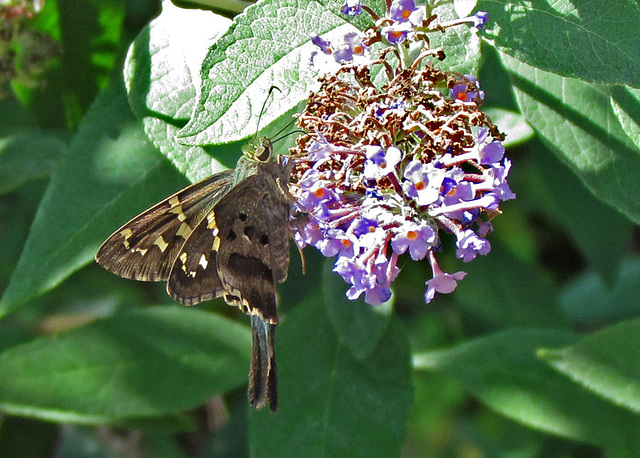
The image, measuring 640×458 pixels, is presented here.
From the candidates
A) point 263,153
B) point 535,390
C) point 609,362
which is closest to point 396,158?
point 263,153

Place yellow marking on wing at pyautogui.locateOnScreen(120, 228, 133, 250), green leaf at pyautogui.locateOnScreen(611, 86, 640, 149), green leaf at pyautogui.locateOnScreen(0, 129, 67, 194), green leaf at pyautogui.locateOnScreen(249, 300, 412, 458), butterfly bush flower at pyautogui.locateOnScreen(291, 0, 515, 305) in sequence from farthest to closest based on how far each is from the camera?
green leaf at pyautogui.locateOnScreen(0, 129, 67, 194) → green leaf at pyautogui.locateOnScreen(249, 300, 412, 458) → yellow marking on wing at pyautogui.locateOnScreen(120, 228, 133, 250) → green leaf at pyautogui.locateOnScreen(611, 86, 640, 149) → butterfly bush flower at pyautogui.locateOnScreen(291, 0, 515, 305)

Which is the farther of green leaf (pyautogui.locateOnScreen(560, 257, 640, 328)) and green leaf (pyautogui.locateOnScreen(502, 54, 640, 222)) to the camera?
green leaf (pyautogui.locateOnScreen(560, 257, 640, 328))

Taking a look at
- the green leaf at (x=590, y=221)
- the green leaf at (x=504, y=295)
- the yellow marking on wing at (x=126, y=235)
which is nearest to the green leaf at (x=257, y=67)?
the yellow marking on wing at (x=126, y=235)

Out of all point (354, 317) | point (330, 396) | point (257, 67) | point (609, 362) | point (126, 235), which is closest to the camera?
point (257, 67)

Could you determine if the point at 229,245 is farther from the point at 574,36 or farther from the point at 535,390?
the point at 535,390

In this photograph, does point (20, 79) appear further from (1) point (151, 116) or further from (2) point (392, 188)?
(2) point (392, 188)

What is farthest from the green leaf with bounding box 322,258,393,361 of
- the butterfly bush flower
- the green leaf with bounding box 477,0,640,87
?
the green leaf with bounding box 477,0,640,87

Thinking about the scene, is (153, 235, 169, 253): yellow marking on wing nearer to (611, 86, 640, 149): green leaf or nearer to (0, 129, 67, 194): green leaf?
(0, 129, 67, 194): green leaf
